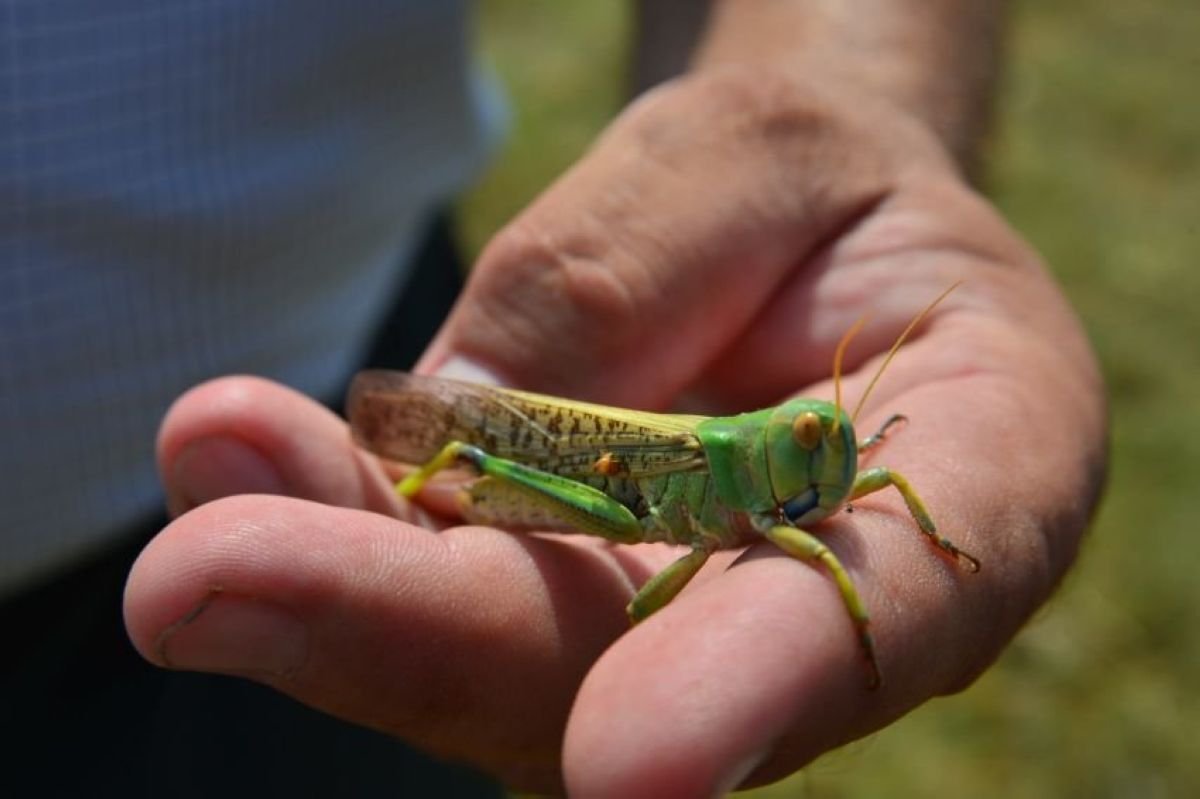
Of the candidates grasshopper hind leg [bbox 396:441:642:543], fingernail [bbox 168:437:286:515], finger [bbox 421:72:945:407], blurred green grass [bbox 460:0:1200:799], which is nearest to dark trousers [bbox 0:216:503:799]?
fingernail [bbox 168:437:286:515]

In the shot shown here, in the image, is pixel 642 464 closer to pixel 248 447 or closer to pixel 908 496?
pixel 908 496

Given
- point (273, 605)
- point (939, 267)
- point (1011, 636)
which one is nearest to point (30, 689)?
point (273, 605)

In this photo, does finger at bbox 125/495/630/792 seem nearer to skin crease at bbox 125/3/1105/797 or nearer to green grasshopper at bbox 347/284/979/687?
skin crease at bbox 125/3/1105/797

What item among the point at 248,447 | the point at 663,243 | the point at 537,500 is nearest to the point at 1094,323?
the point at 663,243

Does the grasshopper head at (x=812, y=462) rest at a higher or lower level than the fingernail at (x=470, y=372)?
higher

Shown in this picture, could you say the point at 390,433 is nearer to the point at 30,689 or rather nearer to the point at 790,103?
the point at 30,689

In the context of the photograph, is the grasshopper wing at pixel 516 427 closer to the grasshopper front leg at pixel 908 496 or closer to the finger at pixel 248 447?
the finger at pixel 248 447

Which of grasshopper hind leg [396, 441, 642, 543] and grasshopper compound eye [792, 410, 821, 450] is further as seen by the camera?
grasshopper hind leg [396, 441, 642, 543]

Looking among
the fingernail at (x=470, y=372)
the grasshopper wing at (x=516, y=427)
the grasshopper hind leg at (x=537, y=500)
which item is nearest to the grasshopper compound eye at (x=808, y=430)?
the grasshopper wing at (x=516, y=427)
